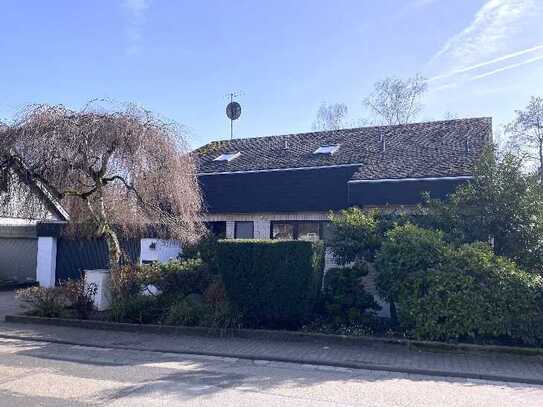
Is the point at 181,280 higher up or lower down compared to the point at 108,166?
lower down

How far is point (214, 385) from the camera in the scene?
679cm

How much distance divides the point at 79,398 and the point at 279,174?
11.7 meters

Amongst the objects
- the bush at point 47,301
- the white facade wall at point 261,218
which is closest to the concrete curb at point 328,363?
the bush at point 47,301

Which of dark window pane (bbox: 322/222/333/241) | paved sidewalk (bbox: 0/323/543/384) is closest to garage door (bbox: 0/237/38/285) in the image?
paved sidewalk (bbox: 0/323/543/384)

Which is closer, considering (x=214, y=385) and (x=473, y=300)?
(x=214, y=385)

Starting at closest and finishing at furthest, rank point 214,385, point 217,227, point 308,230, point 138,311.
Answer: point 214,385 → point 138,311 → point 308,230 → point 217,227

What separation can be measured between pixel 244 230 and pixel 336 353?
8.98m

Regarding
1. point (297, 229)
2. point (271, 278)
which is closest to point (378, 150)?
point (297, 229)

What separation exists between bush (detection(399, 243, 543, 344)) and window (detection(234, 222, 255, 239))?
8451 mm

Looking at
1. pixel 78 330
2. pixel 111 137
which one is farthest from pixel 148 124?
pixel 78 330

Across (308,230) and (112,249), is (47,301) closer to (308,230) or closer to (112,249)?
(112,249)

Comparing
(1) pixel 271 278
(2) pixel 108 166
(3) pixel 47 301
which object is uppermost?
(2) pixel 108 166

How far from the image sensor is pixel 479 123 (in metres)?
18.2

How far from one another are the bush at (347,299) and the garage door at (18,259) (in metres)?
13.6
